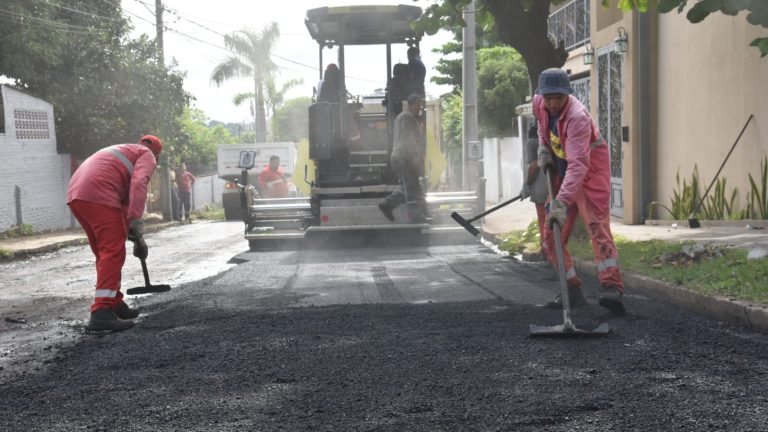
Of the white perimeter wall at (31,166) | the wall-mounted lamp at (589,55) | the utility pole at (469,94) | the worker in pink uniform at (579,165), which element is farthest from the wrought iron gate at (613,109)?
the white perimeter wall at (31,166)

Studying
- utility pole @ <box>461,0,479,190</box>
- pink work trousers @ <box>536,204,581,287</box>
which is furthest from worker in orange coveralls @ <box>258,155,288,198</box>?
pink work trousers @ <box>536,204,581,287</box>

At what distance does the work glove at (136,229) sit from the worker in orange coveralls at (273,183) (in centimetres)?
990

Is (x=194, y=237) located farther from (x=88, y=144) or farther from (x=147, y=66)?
(x=147, y=66)

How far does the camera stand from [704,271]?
780 cm

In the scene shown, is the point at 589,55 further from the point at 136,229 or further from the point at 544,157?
the point at 136,229

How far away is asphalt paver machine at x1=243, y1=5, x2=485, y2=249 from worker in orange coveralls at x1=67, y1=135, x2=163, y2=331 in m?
6.31

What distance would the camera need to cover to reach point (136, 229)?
281 inches

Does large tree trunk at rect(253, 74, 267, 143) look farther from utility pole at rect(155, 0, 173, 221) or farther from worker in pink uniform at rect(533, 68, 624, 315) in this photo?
worker in pink uniform at rect(533, 68, 624, 315)

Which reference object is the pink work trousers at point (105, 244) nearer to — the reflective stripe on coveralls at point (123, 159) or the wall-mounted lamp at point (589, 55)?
the reflective stripe on coveralls at point (123, 159)

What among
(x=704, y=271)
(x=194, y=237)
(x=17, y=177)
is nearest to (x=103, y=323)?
(x=704, y=271)

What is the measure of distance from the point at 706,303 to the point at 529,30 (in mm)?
5642

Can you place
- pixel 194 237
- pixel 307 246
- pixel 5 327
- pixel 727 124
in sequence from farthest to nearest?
pixel 194 237 → pixel 307 246 → pixel 727 124 → pixel 5 327

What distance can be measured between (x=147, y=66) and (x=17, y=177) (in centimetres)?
669

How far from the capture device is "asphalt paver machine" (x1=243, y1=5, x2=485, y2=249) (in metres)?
13.4
